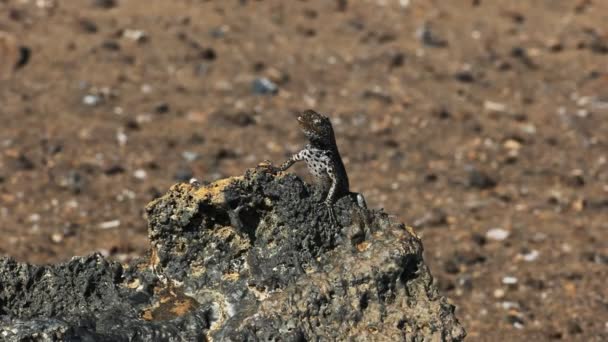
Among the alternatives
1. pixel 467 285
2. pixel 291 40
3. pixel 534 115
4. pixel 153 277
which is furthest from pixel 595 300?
pixel 291 40

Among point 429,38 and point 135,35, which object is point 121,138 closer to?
point 135,35

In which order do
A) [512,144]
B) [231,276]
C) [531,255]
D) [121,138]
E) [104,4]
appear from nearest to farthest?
[231,276] < [531,255] < [121,138] < [512,144] < [104,4]

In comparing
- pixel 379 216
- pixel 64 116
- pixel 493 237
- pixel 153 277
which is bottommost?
pixel 64 116

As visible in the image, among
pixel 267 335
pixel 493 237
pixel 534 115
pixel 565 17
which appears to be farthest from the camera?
pixel 565 17

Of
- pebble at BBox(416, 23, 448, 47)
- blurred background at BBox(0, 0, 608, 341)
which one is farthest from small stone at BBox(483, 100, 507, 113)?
pebble at BBox(416, 23, 448, 47)

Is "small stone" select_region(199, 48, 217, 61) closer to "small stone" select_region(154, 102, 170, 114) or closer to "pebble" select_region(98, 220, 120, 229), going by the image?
"small stone" select_region(154, 102, 170, 114)

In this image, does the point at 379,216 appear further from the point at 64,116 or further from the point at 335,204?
the point at 64,116

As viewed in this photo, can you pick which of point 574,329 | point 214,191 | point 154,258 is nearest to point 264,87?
point 574,329
